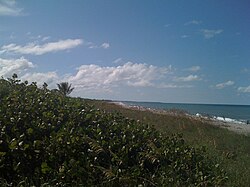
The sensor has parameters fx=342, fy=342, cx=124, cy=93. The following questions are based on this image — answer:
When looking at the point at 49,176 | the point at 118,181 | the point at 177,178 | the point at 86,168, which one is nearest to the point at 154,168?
the point at 177,178

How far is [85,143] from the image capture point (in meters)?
5.24

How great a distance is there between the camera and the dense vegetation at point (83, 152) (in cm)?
471

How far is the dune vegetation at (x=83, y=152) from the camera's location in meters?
4.71

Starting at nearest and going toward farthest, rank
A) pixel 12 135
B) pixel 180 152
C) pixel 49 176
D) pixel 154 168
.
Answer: pixel 49 176
pixel 12 135
pixel 154 168
pixel 180 152

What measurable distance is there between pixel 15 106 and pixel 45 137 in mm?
1063

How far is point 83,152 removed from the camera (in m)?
5.11

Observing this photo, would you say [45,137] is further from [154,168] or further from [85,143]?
[154,168]

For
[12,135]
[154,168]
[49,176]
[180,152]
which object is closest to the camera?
[49,176]

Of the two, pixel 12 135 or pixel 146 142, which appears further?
pixel 146 142

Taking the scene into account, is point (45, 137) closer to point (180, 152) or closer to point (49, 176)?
point (49, 176)

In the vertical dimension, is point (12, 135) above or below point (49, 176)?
above

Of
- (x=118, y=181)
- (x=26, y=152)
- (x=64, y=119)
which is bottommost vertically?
(x=118, y=181)

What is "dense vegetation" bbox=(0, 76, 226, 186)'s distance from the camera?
15.4 feet

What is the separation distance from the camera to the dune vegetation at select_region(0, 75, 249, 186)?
4707 millimetres
